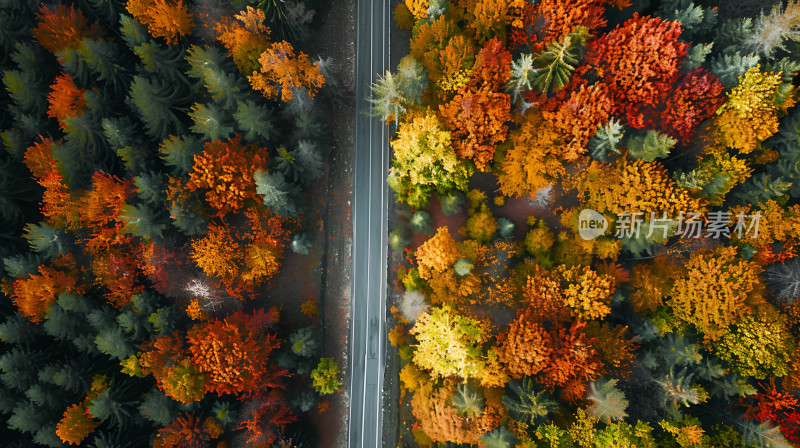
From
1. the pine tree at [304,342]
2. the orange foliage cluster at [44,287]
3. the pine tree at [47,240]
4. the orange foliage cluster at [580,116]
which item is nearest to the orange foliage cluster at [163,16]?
the pine tree at [47,240]

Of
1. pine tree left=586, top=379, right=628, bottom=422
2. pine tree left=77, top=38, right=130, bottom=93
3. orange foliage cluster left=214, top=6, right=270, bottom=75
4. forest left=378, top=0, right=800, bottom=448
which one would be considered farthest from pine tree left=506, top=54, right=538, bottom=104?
pine tree left=77, top=38, right=130, bottom=93

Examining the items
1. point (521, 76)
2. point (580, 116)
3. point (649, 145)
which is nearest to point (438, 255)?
point (521, 76)

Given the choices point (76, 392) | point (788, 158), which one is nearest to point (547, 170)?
point (788, 158)

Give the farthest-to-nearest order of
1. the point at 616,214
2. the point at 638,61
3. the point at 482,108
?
the point at 616,214 → the point at 482,108 → the point at 638,61

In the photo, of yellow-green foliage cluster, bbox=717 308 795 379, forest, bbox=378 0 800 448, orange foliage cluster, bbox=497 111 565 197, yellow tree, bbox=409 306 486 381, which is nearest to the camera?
yellow-green foliage cluster, bbox=717 308 795 379

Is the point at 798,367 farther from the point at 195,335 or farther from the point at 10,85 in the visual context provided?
the point at 10,85

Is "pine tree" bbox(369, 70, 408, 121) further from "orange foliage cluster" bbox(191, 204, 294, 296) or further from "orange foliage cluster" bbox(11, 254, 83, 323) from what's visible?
"orange foliage cluster" bbox(11, 254, 83, 323)

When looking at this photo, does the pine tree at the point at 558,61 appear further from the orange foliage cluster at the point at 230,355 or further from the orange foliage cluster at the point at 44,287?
the orange foliage cluster at the point at 44,287

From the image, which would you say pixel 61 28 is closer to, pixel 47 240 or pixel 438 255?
pixel 47 240
